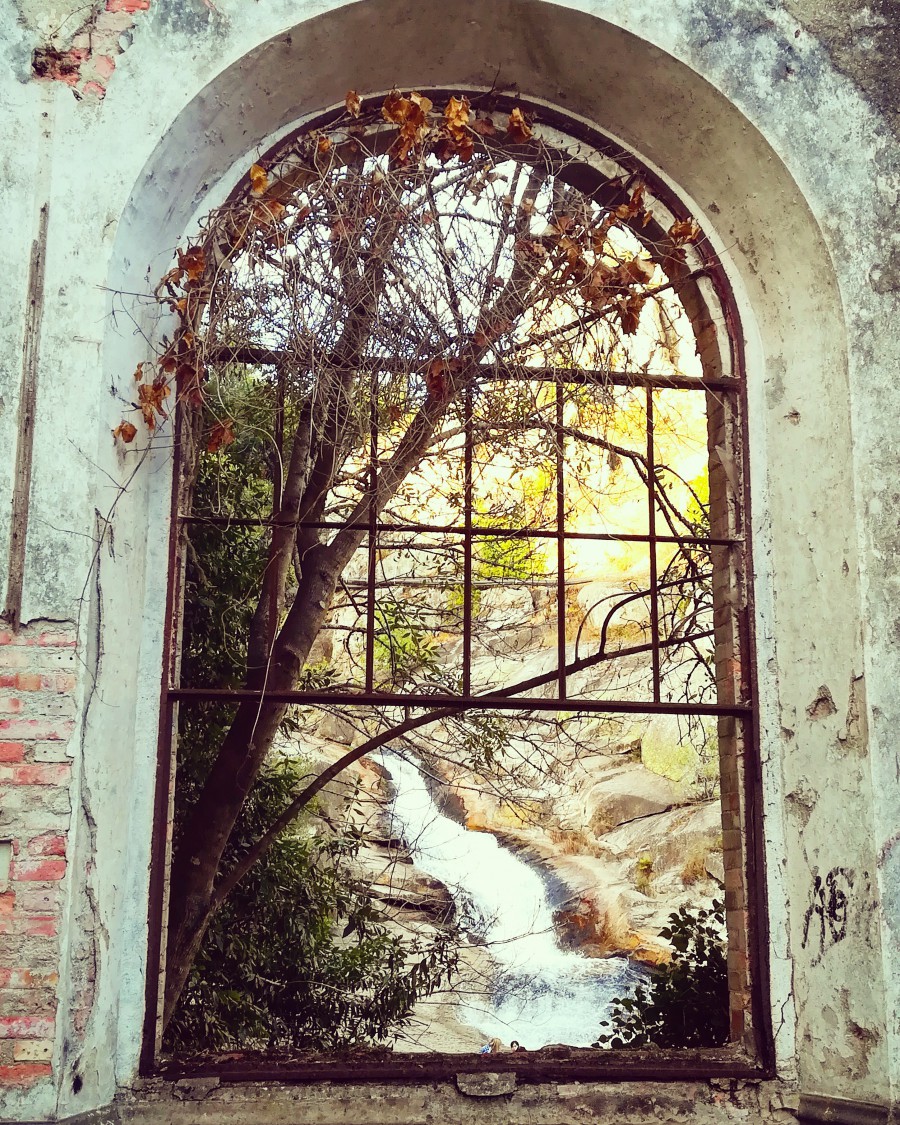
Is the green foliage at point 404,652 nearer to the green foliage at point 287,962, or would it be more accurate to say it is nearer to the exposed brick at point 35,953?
the green foliage at point 287,962

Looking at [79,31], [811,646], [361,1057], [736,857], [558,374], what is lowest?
[361,1057]

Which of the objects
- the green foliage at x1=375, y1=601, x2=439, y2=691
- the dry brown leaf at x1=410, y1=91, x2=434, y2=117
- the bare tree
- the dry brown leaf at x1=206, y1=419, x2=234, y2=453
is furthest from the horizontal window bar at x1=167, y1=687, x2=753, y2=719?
the green foliage at x1=375, y1=601, x2=439, y2=691

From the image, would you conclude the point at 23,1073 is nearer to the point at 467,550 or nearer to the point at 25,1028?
the point at 25,1028

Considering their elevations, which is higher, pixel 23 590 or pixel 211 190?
pixel 211 190

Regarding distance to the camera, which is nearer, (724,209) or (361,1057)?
(361,1057)

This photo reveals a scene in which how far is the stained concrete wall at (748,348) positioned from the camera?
2674mm

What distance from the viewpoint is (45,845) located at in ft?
8.11

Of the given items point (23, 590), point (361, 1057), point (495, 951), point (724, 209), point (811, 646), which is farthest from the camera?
point (495, 951)

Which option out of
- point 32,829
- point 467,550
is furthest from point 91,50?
point 32,829

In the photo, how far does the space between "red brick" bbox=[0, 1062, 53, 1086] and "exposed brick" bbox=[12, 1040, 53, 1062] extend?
1 centimetres

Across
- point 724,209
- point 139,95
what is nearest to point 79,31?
point 139,95

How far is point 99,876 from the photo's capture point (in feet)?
8.66

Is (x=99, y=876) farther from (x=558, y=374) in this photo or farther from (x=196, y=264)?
(x=558, y=374)

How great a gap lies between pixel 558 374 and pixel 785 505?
85 cm
